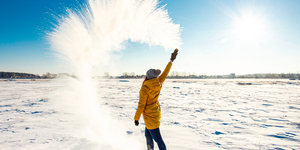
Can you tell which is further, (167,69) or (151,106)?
(167,69)

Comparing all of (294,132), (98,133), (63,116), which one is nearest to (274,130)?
(294,132)

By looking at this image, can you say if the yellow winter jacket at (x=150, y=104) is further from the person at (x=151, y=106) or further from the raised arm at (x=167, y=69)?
the raised arm at (x=167, y=69)

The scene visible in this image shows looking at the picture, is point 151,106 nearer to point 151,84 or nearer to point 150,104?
point 150,104

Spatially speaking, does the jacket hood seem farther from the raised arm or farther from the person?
the raised arm

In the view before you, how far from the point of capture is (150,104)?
2.34 m

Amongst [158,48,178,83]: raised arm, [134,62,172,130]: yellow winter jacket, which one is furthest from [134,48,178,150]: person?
[158,48,178,83]: raised arm

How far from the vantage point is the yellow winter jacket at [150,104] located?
2.23 meters

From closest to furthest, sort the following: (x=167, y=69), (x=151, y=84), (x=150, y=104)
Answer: (x=151, y=84) < (x=150, y=104) < (x=167, y=69)

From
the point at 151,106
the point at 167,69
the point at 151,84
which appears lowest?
the point at 151,106

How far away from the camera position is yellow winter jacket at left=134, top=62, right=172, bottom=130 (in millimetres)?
2230

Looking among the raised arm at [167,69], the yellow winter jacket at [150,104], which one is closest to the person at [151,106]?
the yellow winter jacket at [150,104]

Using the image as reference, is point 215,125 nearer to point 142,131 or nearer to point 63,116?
point 142,131

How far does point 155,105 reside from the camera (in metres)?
2.34

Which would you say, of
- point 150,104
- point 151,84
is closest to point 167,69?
point 151,84
